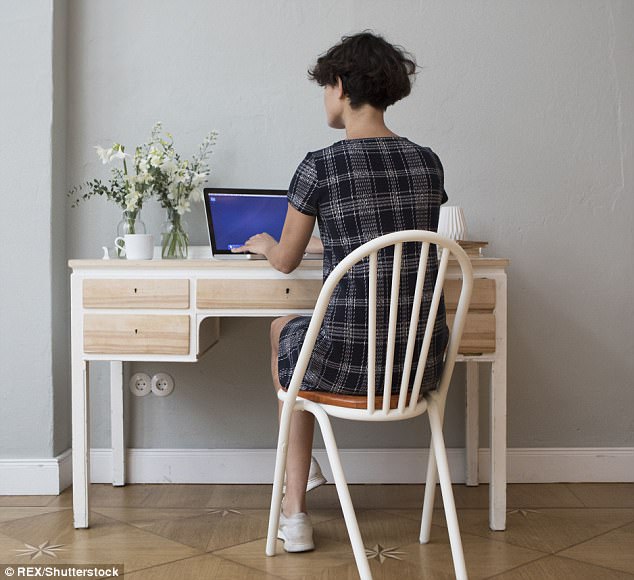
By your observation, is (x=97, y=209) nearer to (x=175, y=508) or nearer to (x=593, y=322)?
(x=175, y=508)

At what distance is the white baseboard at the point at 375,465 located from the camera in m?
2.69

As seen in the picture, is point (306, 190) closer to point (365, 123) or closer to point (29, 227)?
point (365, 123)

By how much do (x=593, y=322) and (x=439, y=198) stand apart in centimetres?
116

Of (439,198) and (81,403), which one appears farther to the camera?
(81,403)

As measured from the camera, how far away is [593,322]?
2.71 metres

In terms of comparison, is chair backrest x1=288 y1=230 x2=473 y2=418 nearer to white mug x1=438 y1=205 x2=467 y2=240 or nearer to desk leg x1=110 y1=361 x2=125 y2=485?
white mug x1=438 y1=205 x2=467 y2=240

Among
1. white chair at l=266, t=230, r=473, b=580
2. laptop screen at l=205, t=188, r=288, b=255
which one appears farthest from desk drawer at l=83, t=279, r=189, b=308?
white chair at l=266, t=230, r=473, b=580

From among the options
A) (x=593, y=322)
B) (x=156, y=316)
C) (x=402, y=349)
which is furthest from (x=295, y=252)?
(x=593, y=322)

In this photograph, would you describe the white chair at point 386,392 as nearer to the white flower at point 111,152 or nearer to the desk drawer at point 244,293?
the desk drawer at point 244,293

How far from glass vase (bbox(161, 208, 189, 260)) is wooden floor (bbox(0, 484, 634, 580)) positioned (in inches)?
30.6

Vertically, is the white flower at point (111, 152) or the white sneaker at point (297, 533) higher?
the white flower at point (111, 152)

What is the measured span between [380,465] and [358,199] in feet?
4.13

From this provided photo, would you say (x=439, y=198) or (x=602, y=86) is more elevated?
(x=602, y=86)

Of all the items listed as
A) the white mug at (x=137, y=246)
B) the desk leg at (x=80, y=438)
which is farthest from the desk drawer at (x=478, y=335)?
the desk leg at (x=80, y=438)
